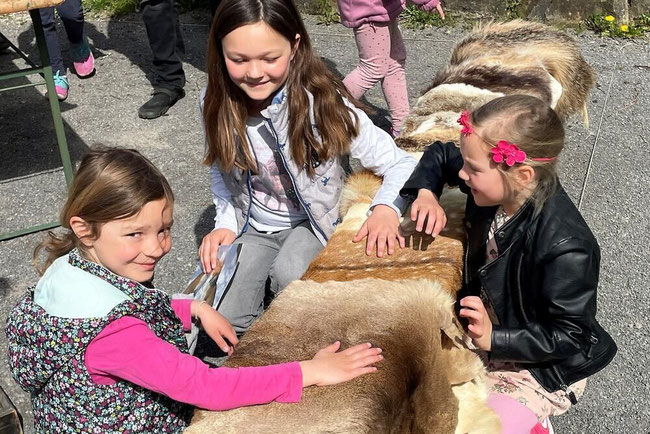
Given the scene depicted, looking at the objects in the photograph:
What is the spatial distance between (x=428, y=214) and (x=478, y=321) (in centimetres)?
42

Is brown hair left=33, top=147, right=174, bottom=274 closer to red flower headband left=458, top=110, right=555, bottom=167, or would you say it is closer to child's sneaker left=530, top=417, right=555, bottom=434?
red flower headband left=458, top=110, right=555, bottom=167

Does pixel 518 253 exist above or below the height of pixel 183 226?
above

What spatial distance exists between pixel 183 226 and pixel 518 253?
86.6 inches

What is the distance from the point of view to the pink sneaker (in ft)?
17.0

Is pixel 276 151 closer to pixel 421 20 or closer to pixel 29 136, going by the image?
pixel 29 136

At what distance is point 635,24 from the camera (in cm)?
551

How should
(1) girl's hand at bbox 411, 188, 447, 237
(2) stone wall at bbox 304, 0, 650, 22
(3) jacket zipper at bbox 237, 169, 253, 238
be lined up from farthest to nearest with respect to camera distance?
1. (2) stone wall at bbox 304, 0, 650, 22
2. (3) jacket zipper at bbox 237, 169, 253, 238
3. (1) girl's hand at bbox 411, 188, 447, 237

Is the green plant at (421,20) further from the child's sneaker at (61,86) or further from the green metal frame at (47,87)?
the green metal frame at (47,87)

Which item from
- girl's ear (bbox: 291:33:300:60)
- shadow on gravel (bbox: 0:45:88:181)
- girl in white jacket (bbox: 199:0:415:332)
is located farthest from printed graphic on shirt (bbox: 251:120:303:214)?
shadow on gravel (bbox: 0:45:88:181)

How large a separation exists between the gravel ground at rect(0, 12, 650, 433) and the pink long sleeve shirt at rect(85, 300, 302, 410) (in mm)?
1245

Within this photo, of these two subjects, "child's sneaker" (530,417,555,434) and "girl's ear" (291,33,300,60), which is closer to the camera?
"child's sneaker" (530,417,555,434)

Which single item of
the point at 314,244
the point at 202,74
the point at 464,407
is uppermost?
the point at 464,407

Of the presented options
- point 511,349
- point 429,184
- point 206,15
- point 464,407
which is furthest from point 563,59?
point 206,15

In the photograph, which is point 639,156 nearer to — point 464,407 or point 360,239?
point 360,239
